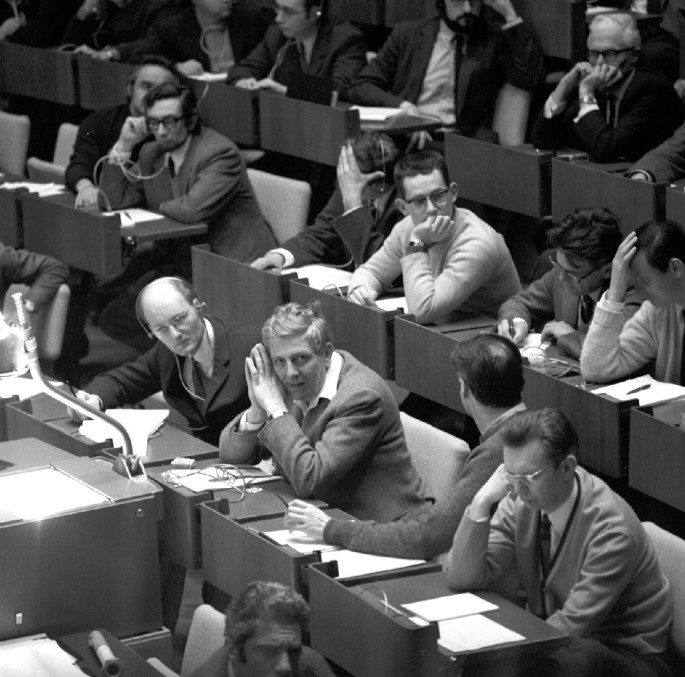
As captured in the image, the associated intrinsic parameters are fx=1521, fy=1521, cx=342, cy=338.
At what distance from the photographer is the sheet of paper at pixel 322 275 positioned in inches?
173

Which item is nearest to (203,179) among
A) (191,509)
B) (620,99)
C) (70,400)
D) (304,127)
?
(304,127)

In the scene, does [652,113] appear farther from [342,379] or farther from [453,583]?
[453,583]

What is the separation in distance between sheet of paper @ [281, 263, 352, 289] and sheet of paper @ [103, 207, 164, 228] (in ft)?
2.26

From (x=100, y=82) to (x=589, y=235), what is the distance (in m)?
3.09

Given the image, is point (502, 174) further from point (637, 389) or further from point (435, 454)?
point (435, 454)

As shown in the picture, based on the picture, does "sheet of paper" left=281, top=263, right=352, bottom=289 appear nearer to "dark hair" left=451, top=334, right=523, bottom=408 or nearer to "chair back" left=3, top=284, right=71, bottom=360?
"chair back" left=3, top=284, right=71, bottom=360

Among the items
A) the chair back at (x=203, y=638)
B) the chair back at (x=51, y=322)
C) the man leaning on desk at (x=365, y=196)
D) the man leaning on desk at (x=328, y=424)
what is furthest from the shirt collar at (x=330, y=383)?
the chair back at (x=51, y=322)

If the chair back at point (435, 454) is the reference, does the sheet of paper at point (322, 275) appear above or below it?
above

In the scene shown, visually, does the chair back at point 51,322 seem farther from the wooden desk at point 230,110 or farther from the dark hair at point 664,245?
the dark hair at point 664,245

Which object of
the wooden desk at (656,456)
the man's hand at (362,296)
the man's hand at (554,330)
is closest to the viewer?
the wooden desk at (656,456)

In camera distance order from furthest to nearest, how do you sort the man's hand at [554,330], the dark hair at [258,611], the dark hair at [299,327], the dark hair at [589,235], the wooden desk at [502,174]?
1. the wooden desk at [502,174]
2. the man's hand at [554,330]
3. the dark hair at [589,235]
4. the dark hair at [299,327]
5. the dark hair at [258,611]

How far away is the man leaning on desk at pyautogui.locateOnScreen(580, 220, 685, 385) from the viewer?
340 cm

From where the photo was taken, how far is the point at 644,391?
3.43 meters

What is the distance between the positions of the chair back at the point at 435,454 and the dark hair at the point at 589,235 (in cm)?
62
